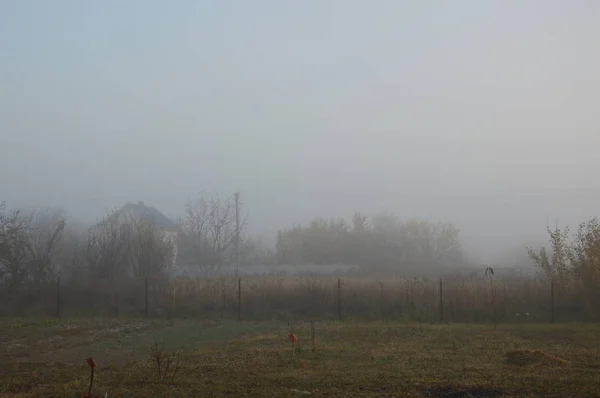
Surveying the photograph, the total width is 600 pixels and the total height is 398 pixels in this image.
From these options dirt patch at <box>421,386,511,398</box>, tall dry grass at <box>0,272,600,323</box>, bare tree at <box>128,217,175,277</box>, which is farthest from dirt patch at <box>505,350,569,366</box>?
bare tree at <box>128,217,175,277</box>

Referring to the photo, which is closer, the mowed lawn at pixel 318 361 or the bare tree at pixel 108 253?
the mowed lawn at pixel 318 361

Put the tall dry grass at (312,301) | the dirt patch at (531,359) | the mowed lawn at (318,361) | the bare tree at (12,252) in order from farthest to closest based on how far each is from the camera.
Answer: the bare tree at (12,252) → the tall dry grass at (312,301) → the dirt patch at (531,359) → the mowed lawn at (318,361)

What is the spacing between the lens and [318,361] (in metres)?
12.3

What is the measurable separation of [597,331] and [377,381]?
34.9 feet

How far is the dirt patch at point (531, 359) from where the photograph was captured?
11.5 m

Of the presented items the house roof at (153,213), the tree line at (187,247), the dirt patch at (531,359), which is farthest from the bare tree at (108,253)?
the dirt patch at (531,359)

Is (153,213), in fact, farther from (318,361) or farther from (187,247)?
(318,361)

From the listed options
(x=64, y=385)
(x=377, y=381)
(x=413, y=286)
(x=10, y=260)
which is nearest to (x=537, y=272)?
(x=413, y=286)

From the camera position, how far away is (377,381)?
32.6ft

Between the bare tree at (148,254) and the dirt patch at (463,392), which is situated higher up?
the bare tree at (148,254)

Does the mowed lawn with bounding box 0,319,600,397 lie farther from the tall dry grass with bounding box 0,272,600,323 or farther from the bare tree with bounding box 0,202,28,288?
the bare tree with bounding box 0,202,28,288

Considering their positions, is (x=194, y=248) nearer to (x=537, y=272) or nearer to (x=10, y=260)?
(x=10, y=260)

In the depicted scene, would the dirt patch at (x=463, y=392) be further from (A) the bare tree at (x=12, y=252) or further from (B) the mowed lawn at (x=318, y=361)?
(A) the bare tree at (x=12, y=252)

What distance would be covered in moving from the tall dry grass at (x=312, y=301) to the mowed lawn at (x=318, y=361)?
3058 mm
